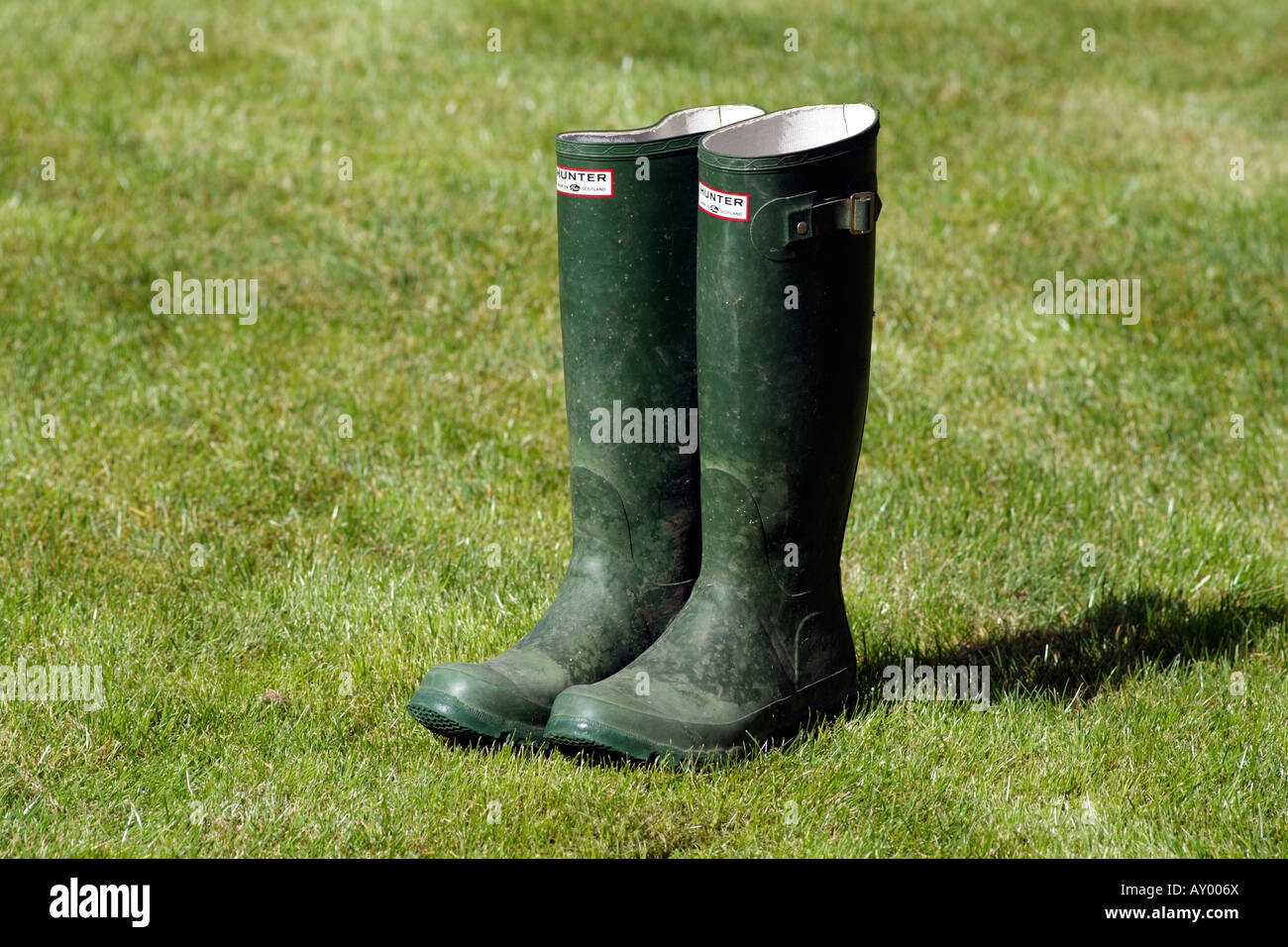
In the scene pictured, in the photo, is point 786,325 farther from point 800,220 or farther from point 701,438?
point 701,438

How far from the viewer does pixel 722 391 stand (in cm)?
254

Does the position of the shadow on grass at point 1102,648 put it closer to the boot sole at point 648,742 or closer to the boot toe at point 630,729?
the boot sole at point 648,742

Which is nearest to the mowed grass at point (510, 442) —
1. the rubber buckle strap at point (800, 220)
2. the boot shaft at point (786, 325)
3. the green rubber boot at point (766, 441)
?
the green rubber boot at point (766, 441)

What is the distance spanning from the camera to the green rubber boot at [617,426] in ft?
8.48

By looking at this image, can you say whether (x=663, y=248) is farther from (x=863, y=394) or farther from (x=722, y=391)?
(x=863, y=394)

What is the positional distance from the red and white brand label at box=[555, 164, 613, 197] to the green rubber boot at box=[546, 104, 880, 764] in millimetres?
200

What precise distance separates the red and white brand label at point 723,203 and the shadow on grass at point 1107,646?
3.53 feet

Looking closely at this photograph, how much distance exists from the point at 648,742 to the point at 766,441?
0.60 m

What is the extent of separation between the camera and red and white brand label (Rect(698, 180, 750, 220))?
7.90ft

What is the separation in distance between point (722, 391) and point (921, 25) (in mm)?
6449

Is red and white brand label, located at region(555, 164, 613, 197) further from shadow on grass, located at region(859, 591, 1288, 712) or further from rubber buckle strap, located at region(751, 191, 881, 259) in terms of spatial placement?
shadow on grass, located at region(859, 591, 1288, 712)

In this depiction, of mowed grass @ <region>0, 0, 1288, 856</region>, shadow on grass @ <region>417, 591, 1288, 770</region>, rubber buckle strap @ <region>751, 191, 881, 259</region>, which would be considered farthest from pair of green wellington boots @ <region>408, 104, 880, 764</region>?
shadow on grass @ <region>417, 591, 1288, 770</region>

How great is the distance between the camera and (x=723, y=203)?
243 cm
